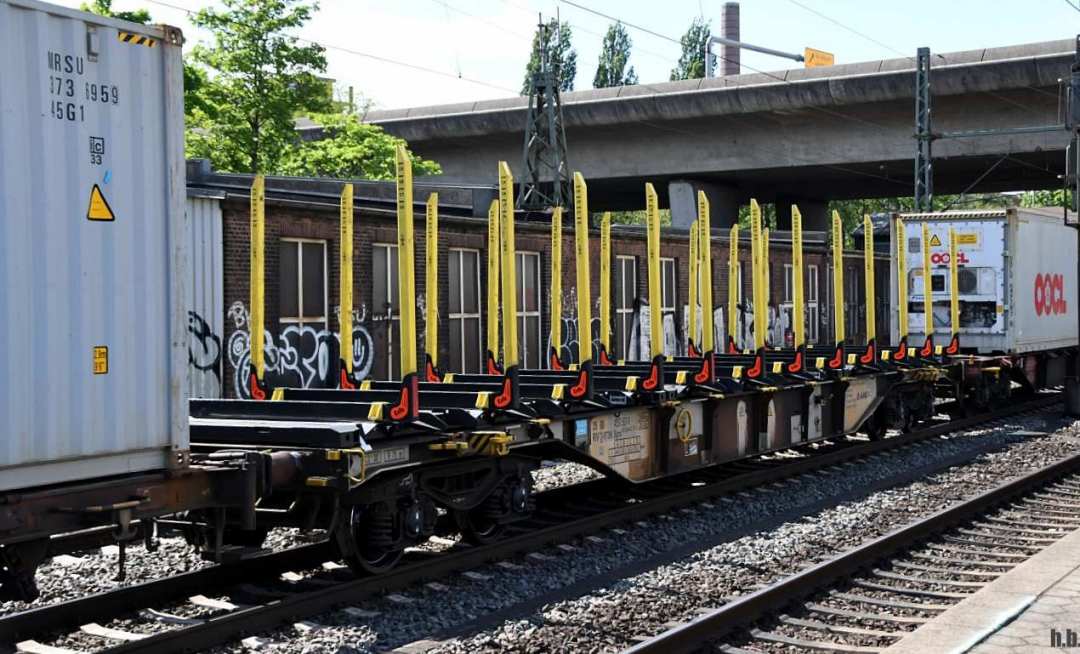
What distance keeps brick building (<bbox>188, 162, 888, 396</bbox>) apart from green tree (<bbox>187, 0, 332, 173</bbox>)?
11920 mm

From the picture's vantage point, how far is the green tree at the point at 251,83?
35719 millimetres

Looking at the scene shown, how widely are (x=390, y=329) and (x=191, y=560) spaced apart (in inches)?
386

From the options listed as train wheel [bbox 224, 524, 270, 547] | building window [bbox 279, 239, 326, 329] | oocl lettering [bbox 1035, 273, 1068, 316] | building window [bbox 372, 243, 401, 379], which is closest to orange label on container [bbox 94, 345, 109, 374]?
train wheel [bbox 224, 524, 270, 547]

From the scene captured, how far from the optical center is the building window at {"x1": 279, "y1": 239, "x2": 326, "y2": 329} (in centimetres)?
1755

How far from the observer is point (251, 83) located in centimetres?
3662

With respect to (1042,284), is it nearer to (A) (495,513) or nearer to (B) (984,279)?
(B) (984,279)

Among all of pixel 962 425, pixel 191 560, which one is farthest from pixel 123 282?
pixel 962 425

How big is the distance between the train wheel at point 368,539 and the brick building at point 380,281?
5.71ft

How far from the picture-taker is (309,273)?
1798cm

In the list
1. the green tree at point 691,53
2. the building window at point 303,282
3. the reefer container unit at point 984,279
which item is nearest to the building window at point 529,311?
the building window at point 303,282

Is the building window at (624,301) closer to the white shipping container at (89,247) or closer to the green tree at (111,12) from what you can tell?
the green tree at (111,12)

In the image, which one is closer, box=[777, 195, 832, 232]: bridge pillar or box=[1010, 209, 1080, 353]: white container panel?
box=[1010, 209, 1080, 353]: white container panel

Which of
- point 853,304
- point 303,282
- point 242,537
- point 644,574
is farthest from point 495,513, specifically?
point 853,304

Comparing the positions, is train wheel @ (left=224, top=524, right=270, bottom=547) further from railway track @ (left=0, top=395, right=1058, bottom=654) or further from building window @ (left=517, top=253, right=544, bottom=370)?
building window @ (left=517, top=253, right=544, bottom=370)
